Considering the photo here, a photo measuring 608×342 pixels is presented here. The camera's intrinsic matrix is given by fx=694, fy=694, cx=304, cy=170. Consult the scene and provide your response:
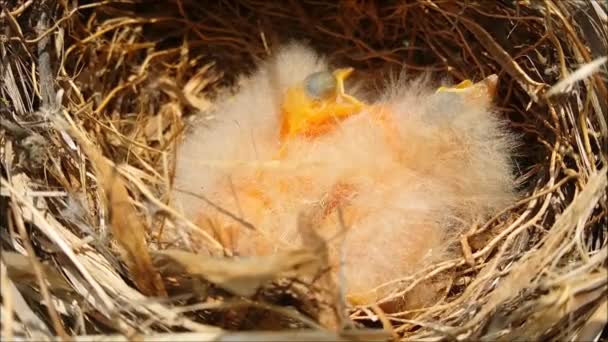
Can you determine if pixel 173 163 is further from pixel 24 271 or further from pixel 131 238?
pixel 24 271

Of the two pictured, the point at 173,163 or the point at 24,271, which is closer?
the point at 24,271

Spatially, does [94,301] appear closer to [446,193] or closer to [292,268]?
[292,268]

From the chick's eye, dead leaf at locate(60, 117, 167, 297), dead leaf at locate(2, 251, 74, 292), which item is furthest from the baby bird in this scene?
dead leaf at locate(2, 251, 74, 292)

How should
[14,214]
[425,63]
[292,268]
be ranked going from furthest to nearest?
1. [425,63]
2. [14,214]
3. [292,268]

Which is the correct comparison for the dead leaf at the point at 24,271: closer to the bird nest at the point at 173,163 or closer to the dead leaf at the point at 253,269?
the bird nest at the point at 173,163

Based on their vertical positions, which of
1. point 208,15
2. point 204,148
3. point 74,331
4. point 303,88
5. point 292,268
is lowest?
point 74,331

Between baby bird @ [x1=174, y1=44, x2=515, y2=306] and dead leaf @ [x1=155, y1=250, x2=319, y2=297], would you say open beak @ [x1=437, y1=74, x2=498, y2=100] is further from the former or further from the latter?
dead leaf @ [x1=155, y1=250, x2=319, y2=297]

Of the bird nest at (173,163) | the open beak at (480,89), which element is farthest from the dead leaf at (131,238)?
the open beak at (480,89)

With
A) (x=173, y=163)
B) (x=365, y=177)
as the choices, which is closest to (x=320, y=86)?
(x=365, y=177)

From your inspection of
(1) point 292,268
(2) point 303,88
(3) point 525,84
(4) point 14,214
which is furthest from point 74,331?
(3) point 525,84
